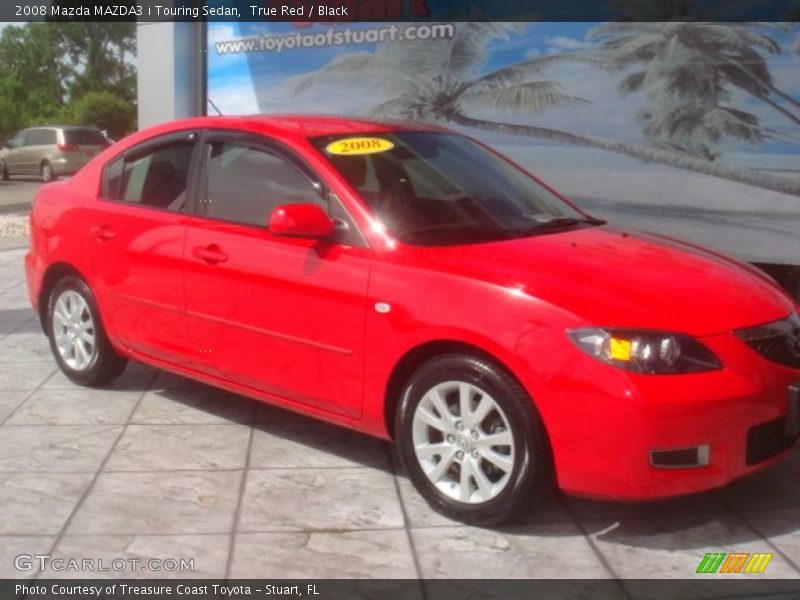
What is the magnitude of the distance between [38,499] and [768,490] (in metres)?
3.18

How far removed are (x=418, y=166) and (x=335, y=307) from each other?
93cm

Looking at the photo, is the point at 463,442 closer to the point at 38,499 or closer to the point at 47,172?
the point at 38,499

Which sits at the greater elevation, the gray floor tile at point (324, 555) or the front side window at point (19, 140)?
the gray floor tile at point (324, 555)

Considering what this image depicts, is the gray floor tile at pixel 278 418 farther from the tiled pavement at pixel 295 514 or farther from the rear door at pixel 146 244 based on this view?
the rear door at pixel 146 244

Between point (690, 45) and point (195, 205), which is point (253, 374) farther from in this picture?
point (690, 45)

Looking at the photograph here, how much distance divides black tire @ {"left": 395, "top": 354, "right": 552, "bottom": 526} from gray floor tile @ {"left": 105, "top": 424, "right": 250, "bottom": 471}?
1036 millimetres

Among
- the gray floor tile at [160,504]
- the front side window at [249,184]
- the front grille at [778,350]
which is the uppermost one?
the front side window at [249,184]

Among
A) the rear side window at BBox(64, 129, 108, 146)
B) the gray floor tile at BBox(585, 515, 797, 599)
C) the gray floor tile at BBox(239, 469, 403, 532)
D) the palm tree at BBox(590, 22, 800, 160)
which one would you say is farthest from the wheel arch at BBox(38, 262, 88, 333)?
the rear side window at BBox(64, 129, 108, 146)

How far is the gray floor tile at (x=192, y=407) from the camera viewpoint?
5637 mm

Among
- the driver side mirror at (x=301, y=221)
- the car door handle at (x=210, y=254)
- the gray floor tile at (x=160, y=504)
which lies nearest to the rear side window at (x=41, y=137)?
the car door handle at (x=210, y=254)

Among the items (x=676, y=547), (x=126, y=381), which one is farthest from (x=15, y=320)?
A: (x=676, y=547)

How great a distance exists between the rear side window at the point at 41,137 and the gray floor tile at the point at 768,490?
25.4m

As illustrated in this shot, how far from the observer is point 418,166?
5.03 meters

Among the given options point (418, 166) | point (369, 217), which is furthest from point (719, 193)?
point (369, 217)
